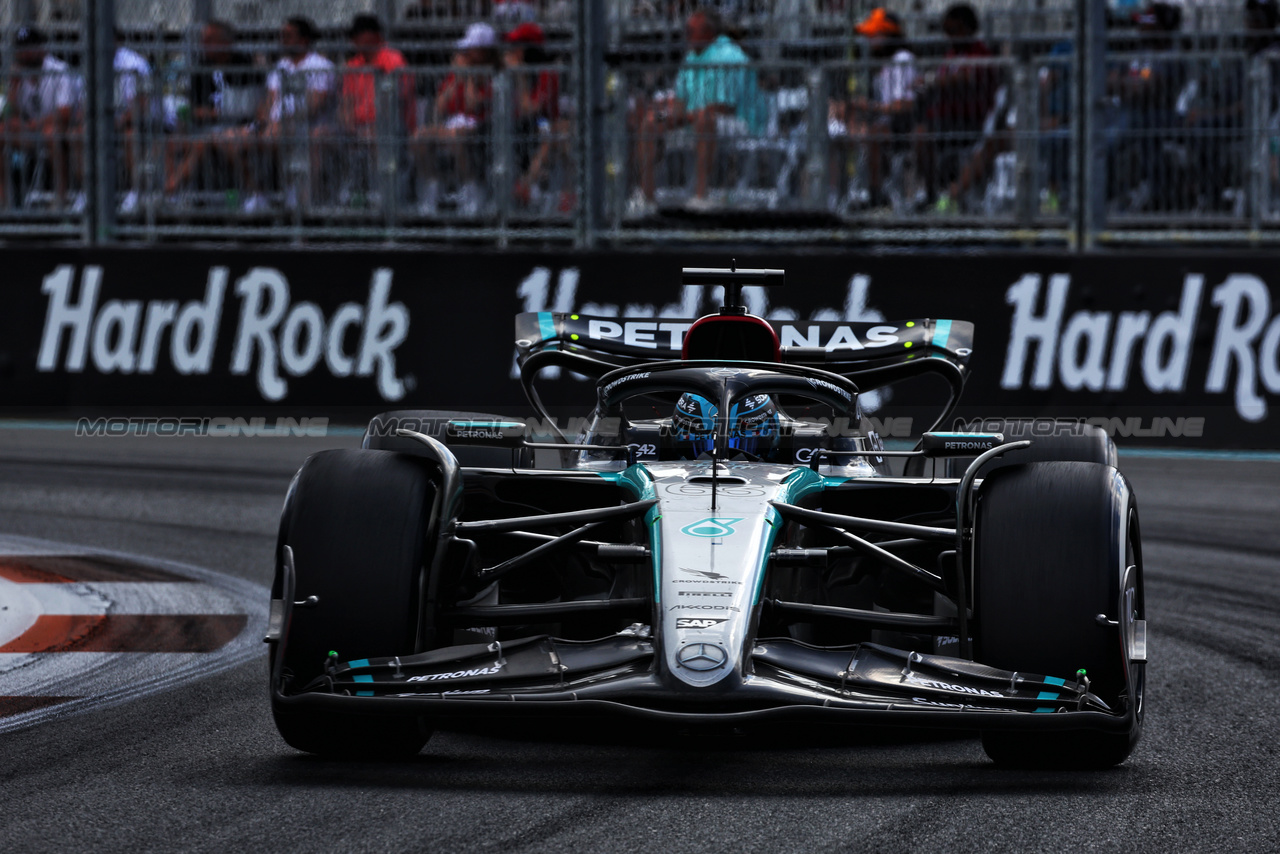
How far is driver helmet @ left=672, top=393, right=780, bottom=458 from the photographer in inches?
242

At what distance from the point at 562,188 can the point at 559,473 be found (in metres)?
7.97

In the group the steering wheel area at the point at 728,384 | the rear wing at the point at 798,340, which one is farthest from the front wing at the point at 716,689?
the rear wing at the point at 798,340

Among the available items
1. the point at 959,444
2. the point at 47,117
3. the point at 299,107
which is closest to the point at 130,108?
the point at 47,117

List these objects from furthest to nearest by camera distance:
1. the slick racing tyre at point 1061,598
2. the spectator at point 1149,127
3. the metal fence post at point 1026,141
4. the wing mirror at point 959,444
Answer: the metal fence post at point 1026,141
the spectator at point 1149,127
the wing mirror at point 959,444
the slick racing tyre at point 1061,598

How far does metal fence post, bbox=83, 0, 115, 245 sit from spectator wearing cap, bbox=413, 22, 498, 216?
2410 millimetres

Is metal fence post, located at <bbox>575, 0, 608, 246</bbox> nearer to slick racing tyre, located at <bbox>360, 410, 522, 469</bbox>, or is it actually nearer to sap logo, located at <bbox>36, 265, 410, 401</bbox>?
sap logo, located at <bbox>36, 265, 410, 401</bbox>

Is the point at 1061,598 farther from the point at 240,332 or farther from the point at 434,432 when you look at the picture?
the point at 240,332

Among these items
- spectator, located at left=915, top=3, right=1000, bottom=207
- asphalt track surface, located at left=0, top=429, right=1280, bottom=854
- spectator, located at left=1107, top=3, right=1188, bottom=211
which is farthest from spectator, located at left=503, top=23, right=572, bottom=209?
asphalt track surface, located at left=0, top=429, right=1280, bottom=854

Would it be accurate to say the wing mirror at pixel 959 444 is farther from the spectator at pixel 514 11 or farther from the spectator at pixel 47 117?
the spectator at pixel 47 117

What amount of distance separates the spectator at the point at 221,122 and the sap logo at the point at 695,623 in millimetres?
9741

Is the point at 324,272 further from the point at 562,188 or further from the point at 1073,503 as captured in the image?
the point at 1073,503

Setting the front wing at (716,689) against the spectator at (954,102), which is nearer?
the front wing at (716,689)

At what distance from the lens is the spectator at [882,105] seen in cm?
1302

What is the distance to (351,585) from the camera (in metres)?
4.95
